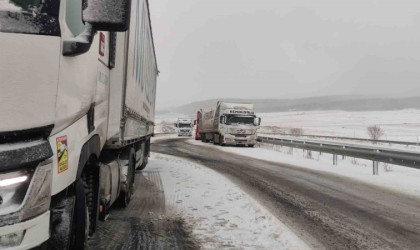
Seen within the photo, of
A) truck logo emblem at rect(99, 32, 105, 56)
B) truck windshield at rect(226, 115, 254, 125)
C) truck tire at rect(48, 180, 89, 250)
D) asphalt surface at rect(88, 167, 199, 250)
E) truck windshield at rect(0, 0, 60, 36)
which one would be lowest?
asphalt surface at rect(88, 167, 199, 250)

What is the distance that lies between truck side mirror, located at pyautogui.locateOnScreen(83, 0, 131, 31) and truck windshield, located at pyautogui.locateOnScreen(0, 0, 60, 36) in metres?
0.21

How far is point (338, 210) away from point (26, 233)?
5.85m

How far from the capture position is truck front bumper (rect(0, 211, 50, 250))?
2113 mm

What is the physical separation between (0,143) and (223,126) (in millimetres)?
27341

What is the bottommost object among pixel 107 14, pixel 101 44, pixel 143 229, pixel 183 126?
pixel 143 229

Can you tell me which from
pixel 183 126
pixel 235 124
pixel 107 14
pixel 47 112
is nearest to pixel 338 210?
pixel 107 14

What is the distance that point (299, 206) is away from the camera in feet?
23.6

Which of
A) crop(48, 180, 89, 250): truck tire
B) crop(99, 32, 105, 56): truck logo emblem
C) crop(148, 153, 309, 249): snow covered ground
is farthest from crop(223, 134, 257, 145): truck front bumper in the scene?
crop(48, 180, 89, 250): truck tire

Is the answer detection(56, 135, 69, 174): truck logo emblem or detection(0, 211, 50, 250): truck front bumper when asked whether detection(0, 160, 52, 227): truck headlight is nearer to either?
detection(0, 211, 50, 250): truck front bumper

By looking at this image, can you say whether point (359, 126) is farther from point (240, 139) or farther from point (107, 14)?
point (107, 14)

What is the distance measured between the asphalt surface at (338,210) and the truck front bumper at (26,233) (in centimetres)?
340

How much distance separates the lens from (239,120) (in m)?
29.3

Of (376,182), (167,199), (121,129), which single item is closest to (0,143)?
(121,129)

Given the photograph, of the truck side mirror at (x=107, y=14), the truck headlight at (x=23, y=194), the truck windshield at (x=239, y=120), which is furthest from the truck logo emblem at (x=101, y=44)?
the truck windshield at (x=239, y=120)
